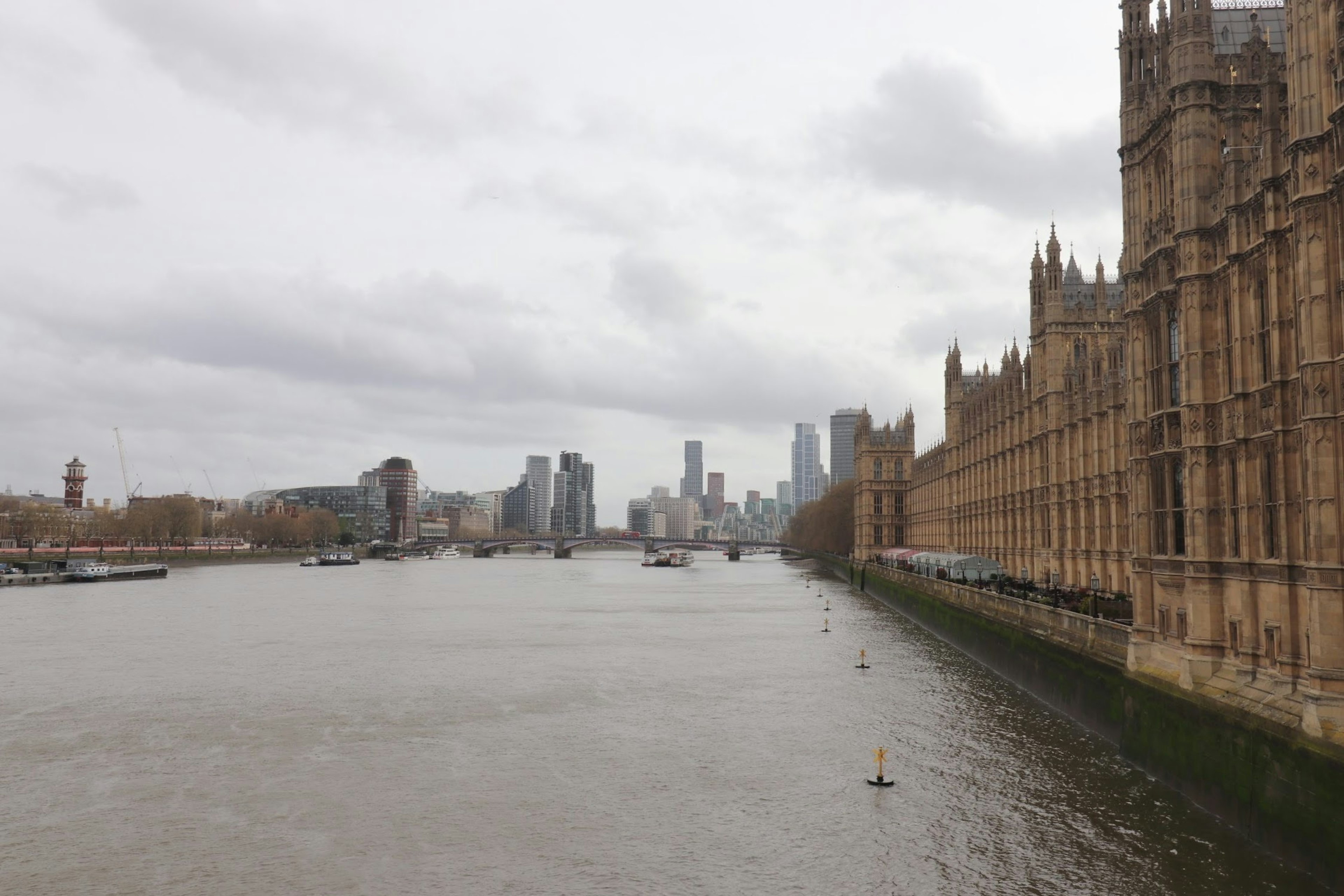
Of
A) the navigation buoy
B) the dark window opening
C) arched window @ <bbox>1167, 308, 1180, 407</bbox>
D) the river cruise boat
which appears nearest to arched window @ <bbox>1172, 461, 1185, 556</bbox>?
arched window @ <bbox>1167, 308, 1180, 407</bbox>

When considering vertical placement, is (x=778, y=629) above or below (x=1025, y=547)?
below

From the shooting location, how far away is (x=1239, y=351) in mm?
26375

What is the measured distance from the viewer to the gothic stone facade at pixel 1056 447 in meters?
58.0

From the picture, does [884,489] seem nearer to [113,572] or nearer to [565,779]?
[113,572]

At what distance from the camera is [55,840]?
25.0 m

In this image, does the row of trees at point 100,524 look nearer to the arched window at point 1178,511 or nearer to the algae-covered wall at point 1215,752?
the algae-covered wall at point 1215,752

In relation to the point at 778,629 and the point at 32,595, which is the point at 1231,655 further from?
the point at 32,595

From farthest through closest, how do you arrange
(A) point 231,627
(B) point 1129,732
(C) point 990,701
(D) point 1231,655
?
(A) point 231,627
(C) point 990,701
(B) point 1129,732
(D) point 1231,655

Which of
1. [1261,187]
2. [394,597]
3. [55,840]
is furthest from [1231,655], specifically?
[394,597]

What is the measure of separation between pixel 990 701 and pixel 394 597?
76299 millimetres

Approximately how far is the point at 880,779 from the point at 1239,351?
15.6m

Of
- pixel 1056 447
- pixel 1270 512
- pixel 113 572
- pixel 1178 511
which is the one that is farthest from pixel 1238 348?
pixel 113 572

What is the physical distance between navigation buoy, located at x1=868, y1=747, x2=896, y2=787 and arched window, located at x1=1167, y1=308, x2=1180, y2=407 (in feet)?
45.9

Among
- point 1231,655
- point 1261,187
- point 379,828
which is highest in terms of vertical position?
point 1261,187
